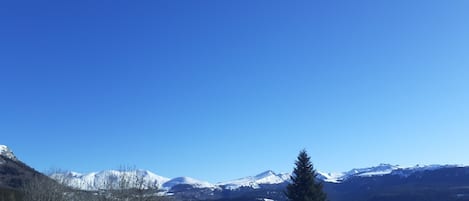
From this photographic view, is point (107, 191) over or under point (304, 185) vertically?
over

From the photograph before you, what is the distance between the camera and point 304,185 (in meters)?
55.6

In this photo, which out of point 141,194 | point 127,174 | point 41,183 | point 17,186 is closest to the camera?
point 141,194

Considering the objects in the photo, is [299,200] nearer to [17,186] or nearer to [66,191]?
[66,191]

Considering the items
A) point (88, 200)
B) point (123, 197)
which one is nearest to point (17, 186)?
point (88, 200)

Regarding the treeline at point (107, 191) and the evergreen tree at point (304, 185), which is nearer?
the evergreen tree at point (304, 185)

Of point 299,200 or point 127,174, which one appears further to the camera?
point 127,174

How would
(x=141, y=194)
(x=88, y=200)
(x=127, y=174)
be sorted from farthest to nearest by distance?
(x=88, y=200) → (x=127, y=174) → (x=141, y=194)

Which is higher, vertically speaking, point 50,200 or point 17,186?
point 17,186

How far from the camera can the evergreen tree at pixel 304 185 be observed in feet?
180

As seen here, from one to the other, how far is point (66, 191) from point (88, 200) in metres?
10.6

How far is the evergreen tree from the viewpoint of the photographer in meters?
55.0

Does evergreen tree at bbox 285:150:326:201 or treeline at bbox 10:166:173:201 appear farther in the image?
treeline at bbox 10:166:173:201

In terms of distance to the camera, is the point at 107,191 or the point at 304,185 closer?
the point at 304,185

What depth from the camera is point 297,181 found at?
56.1 metres
